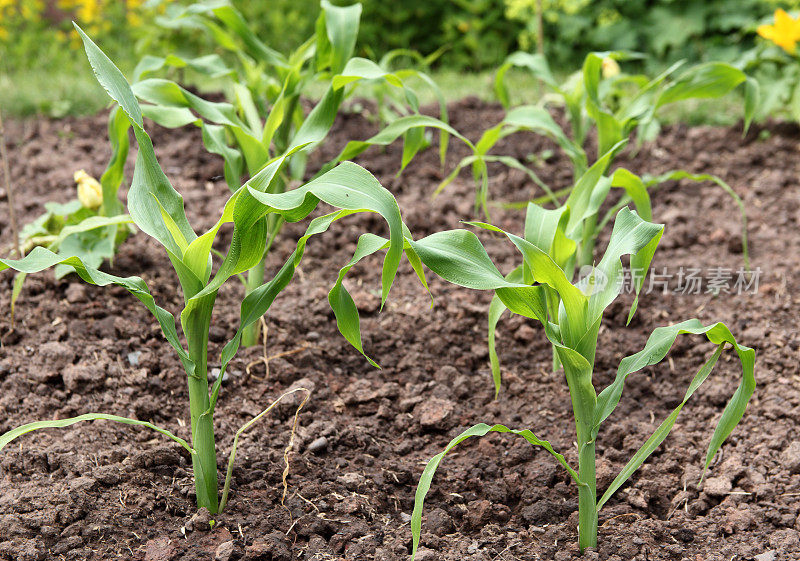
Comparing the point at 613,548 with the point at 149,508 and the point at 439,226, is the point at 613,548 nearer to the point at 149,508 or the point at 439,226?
the point at 149,508

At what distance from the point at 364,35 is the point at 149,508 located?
16.1 feet

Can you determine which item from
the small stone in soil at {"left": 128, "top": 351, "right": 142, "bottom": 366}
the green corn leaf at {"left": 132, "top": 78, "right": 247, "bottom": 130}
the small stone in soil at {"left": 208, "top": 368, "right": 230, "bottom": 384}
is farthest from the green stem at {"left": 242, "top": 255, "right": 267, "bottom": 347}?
the green corn leaf at {"left": 132, "top": 78, "right": 247, "bottom": 130}

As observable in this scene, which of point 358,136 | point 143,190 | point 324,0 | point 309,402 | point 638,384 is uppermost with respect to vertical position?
point 324,0

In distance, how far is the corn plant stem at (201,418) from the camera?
1.70 metres

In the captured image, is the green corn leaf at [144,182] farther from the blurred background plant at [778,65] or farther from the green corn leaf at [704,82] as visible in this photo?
the blurred background plant at [778,65]

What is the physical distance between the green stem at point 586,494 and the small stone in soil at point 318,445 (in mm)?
678

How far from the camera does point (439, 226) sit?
321cm

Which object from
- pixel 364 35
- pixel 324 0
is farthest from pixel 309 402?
pixel 364 35

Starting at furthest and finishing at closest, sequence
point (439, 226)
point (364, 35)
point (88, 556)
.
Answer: point (364, 35)
point (439, 226)
point (88, 556)

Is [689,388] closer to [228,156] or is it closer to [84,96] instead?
[228,156]

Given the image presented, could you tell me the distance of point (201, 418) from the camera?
173cm

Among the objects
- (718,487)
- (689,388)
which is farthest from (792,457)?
(689,388)

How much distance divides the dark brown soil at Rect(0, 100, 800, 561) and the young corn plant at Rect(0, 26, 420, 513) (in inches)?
8.8

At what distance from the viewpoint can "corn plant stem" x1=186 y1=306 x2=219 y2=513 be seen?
5.57 ft
